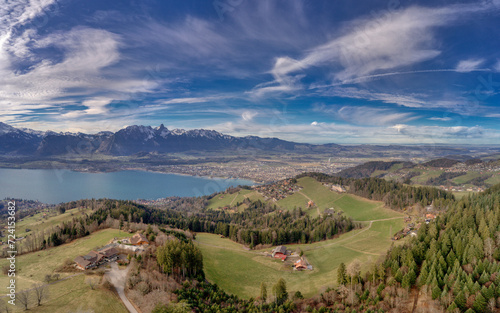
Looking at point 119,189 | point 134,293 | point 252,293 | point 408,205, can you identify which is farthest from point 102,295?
point 119,189

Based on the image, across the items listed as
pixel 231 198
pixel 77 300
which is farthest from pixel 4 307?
pixel 231 198

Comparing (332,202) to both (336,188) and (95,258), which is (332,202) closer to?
(336,188)

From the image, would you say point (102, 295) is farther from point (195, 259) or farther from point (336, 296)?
point (336, 296)

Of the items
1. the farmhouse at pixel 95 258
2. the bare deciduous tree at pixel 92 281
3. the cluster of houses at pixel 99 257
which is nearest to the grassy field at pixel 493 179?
the cluster of houses at pixel 99 257

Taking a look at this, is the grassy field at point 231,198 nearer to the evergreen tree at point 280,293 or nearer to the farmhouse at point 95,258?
the farmhouse at point 95,258

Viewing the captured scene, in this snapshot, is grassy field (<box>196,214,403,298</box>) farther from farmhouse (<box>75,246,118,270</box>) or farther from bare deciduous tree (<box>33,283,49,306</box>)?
bare deciduous tree (<box>33,283,49,306</box>)

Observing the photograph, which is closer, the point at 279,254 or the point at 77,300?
the point at 77,300
